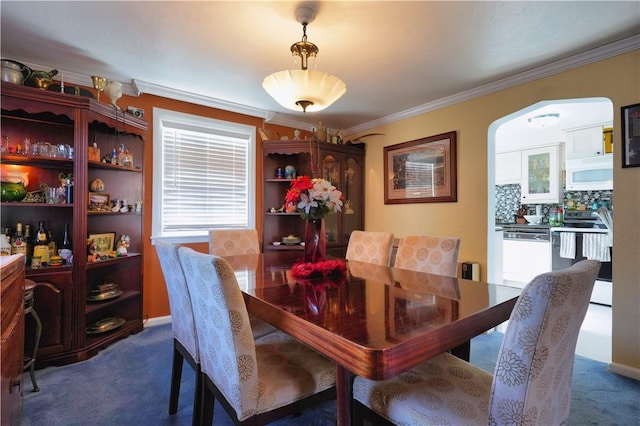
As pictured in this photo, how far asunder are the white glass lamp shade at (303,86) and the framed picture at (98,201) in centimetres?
188

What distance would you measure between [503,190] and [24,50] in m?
6.59

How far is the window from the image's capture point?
3105 millimetres

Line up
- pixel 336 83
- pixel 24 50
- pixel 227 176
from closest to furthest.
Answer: pixel 336 83, pixel 24 50, pixel 227 176

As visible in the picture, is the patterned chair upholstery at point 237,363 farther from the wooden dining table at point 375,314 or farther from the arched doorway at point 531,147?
the arched doorway at point 531,147

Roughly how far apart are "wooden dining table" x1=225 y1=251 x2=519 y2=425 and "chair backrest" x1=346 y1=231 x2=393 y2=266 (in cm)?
60

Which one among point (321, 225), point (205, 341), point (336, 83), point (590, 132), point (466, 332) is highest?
point (590, 132)

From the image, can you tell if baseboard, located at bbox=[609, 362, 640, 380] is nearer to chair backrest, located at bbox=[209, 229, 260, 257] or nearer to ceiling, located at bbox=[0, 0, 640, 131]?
ceiling, located at bbox=[0, 0, 640, 131]

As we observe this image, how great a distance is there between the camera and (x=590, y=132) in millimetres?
4164

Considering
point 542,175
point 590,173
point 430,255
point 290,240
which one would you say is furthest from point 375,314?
point 542,175

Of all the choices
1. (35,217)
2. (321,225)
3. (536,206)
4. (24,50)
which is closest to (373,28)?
(321,225)

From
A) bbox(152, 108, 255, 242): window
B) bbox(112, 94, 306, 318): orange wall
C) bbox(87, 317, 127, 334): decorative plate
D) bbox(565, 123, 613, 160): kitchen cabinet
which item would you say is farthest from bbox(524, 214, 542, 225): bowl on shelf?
bbox(87, 317, 127, 334): decorative plate

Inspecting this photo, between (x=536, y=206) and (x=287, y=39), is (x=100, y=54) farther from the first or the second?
(x=536, y=206)

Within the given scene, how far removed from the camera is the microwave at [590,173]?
4.00 meters

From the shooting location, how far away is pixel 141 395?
189cm
